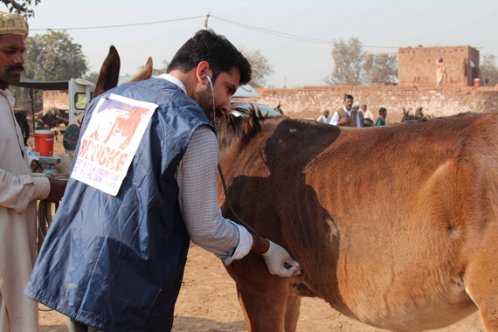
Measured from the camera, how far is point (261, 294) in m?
3.28

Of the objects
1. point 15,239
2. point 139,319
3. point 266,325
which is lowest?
point 266,325

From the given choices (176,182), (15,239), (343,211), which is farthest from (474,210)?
(15,239)

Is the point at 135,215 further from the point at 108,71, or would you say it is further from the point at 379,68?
the point at 379,68

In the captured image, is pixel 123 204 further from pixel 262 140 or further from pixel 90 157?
pixel 262 140

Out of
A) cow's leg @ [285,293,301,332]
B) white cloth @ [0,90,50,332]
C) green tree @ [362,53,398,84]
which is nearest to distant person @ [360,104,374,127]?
cow's leg @ [285,293,301,332]

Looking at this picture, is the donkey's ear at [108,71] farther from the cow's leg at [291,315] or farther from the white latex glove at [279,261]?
the cow's leg at [291,315]

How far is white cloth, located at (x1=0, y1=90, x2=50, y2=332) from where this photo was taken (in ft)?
9.04

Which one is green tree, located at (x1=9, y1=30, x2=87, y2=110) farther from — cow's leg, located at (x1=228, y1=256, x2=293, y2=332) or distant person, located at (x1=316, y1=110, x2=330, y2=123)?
cow's leg, located at (x1=228, y1=256, x2=293, y2=332)

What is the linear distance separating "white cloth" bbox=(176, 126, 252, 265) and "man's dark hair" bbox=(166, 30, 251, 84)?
395 mm

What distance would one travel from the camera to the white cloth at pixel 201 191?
227 cm

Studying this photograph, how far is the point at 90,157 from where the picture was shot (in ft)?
7.94

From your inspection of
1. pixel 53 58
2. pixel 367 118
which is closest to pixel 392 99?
pixel 367 118

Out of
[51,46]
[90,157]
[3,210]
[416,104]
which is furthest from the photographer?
[51,46]

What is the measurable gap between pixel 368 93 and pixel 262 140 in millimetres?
27659
